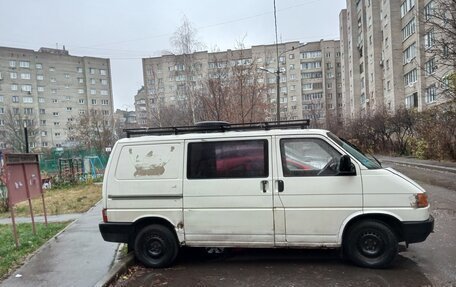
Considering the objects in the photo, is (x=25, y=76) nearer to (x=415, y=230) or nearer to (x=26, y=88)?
(x=26, y=88)

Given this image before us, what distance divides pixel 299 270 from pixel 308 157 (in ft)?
5.06

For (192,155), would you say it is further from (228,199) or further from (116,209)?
(116,209)

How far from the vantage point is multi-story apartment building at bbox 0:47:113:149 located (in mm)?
77000

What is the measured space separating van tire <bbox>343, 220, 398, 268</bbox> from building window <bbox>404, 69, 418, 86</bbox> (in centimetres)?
4045

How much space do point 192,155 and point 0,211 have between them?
1191 centimetres

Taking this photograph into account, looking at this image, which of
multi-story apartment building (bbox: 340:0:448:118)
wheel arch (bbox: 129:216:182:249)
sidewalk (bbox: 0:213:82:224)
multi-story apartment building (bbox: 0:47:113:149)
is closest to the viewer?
wheel arch (bbox: 129:216:182:249)

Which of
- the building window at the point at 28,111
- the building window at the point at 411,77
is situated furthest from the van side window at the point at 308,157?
the building window at the point at 28,111

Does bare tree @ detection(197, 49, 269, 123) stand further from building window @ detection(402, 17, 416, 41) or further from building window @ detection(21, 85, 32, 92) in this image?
building window @ detection(21, 85, 32, 92)

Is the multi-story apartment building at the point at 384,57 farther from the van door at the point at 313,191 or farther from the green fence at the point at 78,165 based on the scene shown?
the van door at the point at 313,191

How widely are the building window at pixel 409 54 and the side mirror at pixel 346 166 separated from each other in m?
41.3

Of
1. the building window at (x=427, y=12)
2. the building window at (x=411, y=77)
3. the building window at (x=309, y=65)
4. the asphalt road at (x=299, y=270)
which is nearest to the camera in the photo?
the asphalt road at (x=299, y=270)

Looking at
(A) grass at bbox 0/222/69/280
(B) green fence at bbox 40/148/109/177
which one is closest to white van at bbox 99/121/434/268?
(A) grass at bbox 0/222/69/280

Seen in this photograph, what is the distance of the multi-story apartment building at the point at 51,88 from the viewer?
253 ft

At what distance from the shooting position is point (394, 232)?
207 inches
